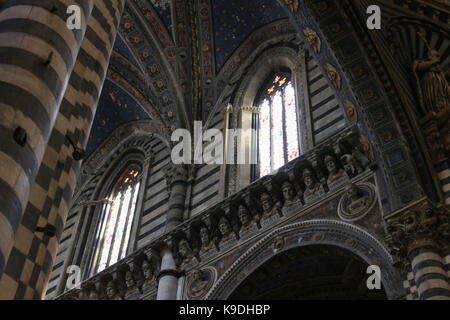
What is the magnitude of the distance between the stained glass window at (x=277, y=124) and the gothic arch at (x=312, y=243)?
7.24 feet

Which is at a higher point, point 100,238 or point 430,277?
point 100,238

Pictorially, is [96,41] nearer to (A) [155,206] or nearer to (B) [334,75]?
(B) [334,75]

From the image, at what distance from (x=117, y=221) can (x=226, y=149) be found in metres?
3.78

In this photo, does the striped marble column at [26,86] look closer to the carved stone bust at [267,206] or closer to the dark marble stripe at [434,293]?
the dark marble stripe at [434,293]

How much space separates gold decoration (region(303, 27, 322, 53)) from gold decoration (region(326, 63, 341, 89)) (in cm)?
38

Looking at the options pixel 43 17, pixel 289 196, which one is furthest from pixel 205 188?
pixel 43 17

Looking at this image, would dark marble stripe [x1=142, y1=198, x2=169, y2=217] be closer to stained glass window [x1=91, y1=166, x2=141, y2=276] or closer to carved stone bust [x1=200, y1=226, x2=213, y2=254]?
stained glass window [x1=91, y1=166, x2=141, y2=276]

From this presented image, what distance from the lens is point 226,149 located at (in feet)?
48.5

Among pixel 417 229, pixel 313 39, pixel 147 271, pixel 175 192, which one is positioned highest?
pixel 313 39

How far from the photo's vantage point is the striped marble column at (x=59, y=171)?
16.5 feet

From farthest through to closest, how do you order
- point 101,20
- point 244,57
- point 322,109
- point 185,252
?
point 244,57
point 322,109
point 185,252
point 101,20

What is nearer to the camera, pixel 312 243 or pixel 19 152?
pixel 19 152
